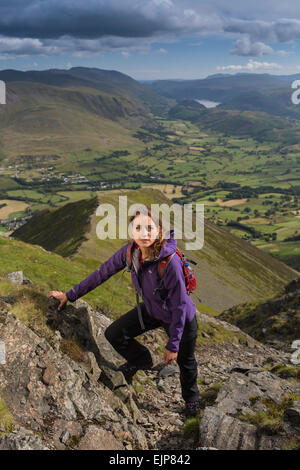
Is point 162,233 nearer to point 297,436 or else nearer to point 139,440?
point 139,440

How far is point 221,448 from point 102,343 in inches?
218

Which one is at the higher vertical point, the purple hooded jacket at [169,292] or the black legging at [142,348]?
the purple hooded jacket at [169,292]

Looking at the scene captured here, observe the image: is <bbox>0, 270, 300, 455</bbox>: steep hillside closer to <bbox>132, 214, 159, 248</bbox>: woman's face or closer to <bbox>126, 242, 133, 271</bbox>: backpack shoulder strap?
<bbox>126, 242, 133, 271</bbox>: backpack shoulder strap

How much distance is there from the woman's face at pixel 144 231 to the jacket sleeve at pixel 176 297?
2.75 ft

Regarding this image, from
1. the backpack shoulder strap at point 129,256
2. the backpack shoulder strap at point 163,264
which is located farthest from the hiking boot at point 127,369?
the backpack shoulder strap at point 163,264

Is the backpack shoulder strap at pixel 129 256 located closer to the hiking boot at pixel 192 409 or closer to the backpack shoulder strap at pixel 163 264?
the backpack shoulder strap at pixel 163 264

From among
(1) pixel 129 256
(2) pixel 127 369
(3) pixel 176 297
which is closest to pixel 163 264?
(3) pixel 176 297

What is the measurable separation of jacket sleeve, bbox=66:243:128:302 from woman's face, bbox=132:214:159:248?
1052mm

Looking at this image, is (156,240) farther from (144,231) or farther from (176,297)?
(176,297)

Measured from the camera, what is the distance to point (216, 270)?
4464 inches

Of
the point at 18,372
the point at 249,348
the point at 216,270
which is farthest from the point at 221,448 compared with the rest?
the point at 216,270

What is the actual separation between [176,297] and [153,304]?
103 cm

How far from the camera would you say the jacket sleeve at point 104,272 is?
10422 mm
